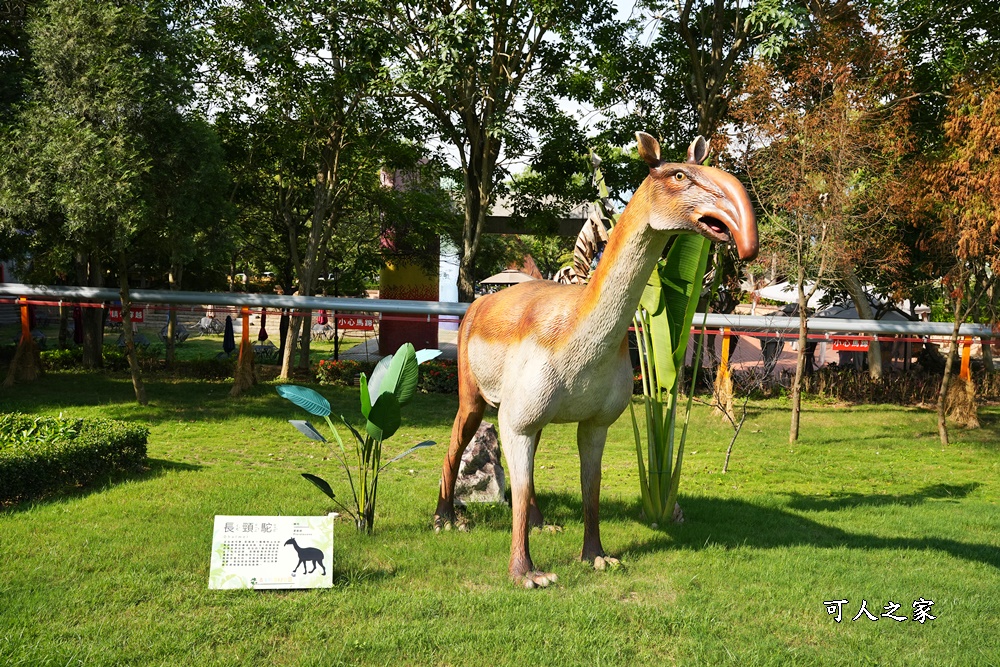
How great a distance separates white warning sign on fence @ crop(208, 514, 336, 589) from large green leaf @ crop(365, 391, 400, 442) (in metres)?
0.84

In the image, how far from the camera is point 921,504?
7684 mm

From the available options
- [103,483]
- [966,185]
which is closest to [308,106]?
[103,483]

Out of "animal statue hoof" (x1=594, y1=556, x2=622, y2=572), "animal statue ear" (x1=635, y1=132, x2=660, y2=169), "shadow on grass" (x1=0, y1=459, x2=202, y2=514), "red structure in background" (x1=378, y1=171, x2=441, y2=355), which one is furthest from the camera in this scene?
"red structure in background" (x1=378, y1=171, x2=441, y2=355)

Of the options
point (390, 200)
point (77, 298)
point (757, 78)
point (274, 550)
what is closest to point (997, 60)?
point (757, 78)

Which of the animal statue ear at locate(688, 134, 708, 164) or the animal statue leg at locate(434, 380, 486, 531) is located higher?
the animal statue ear at locate(688, 134, 708, 164)

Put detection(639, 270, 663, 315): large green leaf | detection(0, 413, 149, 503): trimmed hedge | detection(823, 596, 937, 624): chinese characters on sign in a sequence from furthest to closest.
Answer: detection(0, 413, 149, 503): trimmed hedge < detection(639, 270, 663, 315): large green leaf < detection(823, 596, 937, 624): chinese characters on sign

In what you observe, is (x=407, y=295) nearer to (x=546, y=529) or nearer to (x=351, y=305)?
(x=351, y=305)

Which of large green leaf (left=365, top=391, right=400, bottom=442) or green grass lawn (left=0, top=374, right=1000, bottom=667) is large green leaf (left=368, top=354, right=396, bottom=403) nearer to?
large green leaf (left=365, top=391, right=400, bottom=442)

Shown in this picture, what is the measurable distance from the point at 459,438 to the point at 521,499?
3.82 ft

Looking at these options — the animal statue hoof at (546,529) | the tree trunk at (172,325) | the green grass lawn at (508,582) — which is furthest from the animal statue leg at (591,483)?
the tree trunk at (172,325)

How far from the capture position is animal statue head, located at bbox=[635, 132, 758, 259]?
366cm

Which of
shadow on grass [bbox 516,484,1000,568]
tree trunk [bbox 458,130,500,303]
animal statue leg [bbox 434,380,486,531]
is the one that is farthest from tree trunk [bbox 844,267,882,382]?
animal statue leg [bbox 434,380,486,531]

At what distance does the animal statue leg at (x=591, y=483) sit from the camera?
5129 millimetres

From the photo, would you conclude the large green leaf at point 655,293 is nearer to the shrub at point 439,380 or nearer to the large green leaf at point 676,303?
the large green leaf at point 676,303
